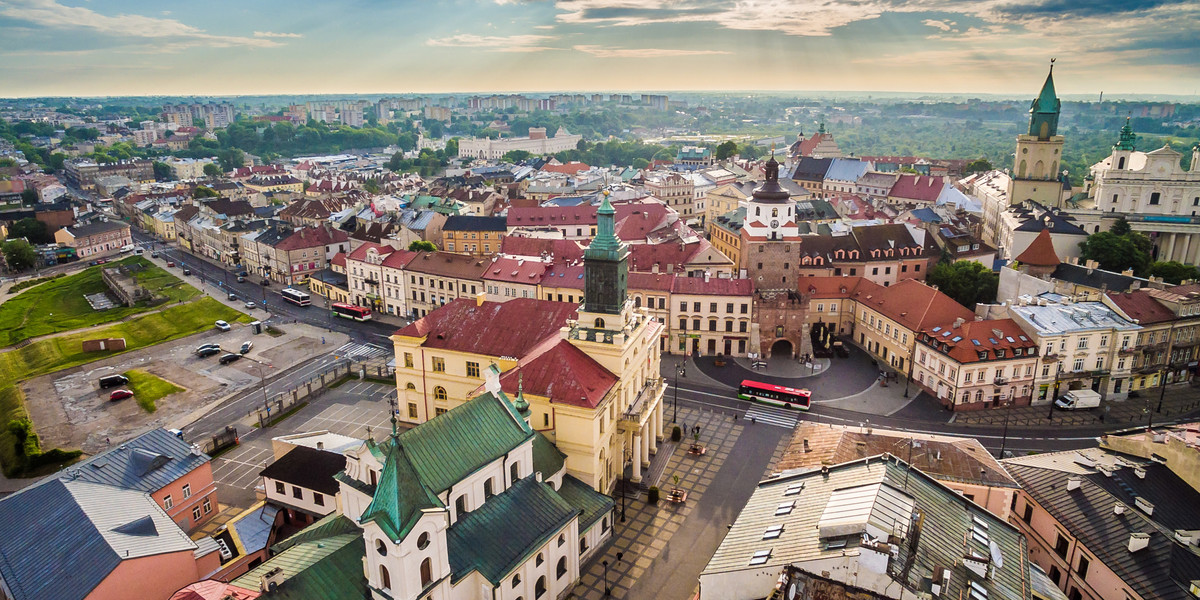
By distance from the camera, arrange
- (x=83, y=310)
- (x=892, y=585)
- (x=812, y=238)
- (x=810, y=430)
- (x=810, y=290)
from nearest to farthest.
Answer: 1. (x=892, y=585)
2. (x=810, y=430)
3. (x=810, y=290)
4. (x=812, y=238)
5. (x=83, y=310)

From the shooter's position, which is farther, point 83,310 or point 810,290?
point 83,310

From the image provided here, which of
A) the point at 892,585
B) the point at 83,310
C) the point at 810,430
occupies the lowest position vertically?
the point at 83,310

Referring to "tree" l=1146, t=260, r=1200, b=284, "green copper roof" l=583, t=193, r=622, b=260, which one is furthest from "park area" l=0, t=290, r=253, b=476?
"tree" l=1146, t=260, r=1200, b=284

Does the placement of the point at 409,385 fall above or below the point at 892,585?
below

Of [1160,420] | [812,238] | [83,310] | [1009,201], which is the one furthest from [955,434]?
[83,310]

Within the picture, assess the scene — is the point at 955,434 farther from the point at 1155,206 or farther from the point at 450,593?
the point at 1155,206

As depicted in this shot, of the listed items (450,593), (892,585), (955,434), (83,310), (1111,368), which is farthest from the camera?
(83,310)

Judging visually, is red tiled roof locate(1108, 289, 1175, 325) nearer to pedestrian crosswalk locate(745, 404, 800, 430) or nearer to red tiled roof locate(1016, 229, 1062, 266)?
red tiled roof locate(1016, 229, 1062, 266)
